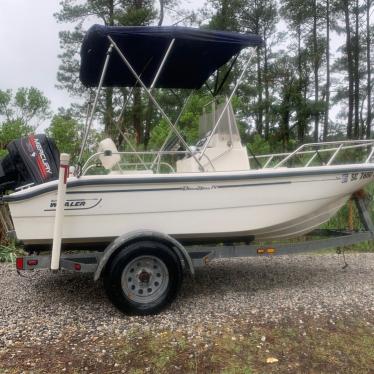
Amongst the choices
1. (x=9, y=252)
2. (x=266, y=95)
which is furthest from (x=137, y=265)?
(x=266, y=95)

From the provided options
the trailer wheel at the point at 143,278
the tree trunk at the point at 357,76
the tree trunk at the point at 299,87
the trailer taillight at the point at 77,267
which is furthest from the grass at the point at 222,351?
the tree trunk at the point at 357,76

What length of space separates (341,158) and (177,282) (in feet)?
26.9

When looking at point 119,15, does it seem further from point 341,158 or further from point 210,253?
point 210,253

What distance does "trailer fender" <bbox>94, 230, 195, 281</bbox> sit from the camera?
427cm

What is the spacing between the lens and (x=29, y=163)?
4668mm

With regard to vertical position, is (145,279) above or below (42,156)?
below

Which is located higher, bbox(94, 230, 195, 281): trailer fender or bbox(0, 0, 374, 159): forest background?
bbox(0, 0, 374, 159): forest background

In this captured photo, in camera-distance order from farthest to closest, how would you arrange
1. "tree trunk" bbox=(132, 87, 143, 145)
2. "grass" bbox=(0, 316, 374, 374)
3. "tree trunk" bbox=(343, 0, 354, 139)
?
1. "tree trunk" bbox=(343, 0, 354, 139)
2. "tree trunk" bbox=(132, 87, 143, 145)
3. "grass" bbox=(0, 316, 374, 374)

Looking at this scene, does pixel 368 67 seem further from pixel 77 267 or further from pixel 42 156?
pixel 77 267

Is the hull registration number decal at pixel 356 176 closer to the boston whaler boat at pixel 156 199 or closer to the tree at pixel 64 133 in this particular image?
the boston whaler boat at pixel 156 199

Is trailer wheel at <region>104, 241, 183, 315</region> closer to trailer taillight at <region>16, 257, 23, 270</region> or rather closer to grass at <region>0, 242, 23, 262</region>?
trailer taillight at <region>16, 257, 23, 270</region>

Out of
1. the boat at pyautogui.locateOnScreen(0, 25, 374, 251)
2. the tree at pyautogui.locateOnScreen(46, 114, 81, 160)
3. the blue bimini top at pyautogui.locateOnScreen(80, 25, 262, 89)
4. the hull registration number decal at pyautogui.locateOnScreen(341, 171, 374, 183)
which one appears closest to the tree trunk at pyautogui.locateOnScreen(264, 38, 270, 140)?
the tree at pyautogui.locateOnScreen(46, 114, 81, 160)

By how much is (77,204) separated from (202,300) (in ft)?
5.37

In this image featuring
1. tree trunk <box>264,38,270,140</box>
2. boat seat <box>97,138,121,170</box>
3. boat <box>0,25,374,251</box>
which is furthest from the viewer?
tree trunk <box>264,38,270,140</box>
